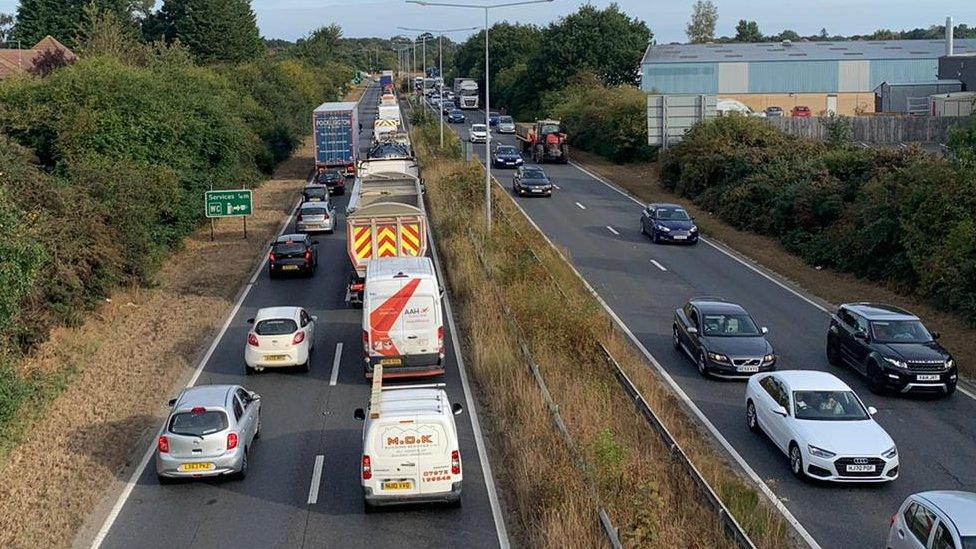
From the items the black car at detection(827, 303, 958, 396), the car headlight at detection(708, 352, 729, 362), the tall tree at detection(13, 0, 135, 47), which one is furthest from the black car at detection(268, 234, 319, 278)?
the tall tree at detection(13, 0, 135, 47)

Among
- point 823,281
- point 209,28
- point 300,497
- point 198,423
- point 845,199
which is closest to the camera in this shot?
point 300,497

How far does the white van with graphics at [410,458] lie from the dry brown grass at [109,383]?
14.3 feet

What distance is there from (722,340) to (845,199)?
17.9 meters

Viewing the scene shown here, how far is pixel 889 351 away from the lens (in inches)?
854

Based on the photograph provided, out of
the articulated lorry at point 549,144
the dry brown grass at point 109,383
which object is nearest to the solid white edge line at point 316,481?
the dry brown grass at point 109,383

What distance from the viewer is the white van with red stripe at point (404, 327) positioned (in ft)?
71.3

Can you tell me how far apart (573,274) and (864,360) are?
11.4m

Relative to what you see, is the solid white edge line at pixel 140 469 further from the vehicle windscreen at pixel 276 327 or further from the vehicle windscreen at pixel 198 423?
the vehicle windscreen at pixel 276 327

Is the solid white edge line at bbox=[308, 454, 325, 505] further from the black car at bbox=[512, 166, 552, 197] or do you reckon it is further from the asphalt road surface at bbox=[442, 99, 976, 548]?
the black car at bbox=[512, 166, 552, 197]

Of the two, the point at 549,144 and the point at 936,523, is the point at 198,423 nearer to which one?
the point at 936,523

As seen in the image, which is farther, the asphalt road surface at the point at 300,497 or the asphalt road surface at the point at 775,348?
the asphalt road surface at the point at 775,348

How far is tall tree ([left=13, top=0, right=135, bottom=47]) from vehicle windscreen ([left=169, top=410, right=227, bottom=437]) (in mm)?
89461

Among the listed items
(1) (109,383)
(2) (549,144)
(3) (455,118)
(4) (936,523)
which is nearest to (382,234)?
(1) (109,383)

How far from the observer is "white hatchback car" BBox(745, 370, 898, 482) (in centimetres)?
1656
